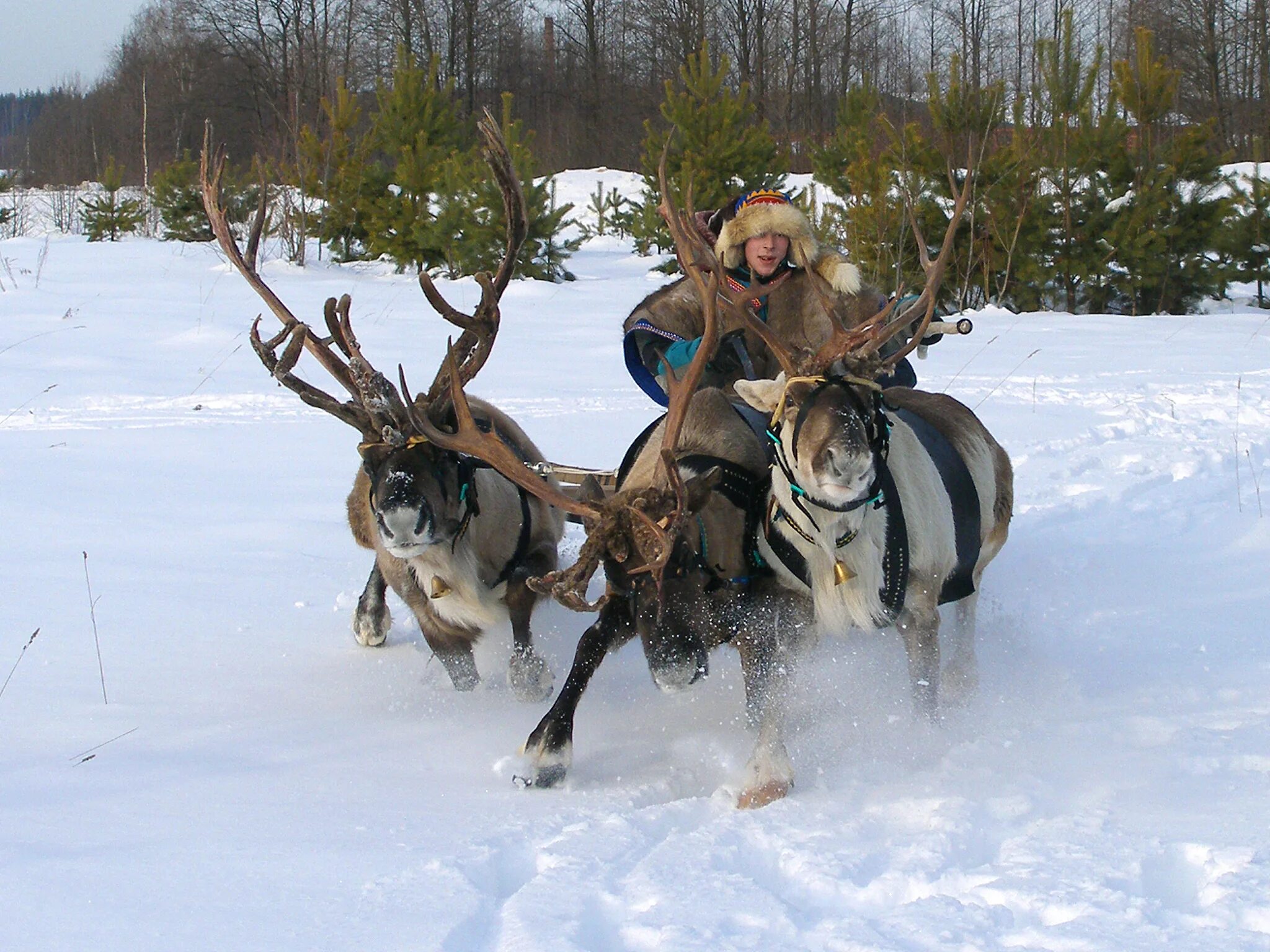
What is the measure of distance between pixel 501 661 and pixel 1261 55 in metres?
34.1

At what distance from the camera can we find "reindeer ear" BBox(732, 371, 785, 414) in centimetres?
389

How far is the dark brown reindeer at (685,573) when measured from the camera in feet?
12.0

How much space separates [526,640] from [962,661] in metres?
1.74

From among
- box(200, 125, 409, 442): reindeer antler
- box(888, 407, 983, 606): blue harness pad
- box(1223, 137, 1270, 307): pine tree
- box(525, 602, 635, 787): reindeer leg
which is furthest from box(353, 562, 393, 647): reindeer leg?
box(1223, 137, 1270, 307): pine tree

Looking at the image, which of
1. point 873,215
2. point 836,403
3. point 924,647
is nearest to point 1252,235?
point 873,215

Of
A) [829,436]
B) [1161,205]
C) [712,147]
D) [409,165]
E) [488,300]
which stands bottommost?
[829,436]

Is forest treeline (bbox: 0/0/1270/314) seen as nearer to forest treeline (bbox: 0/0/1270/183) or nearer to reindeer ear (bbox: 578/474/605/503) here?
forest treeline (bbox: 0/0/1270/183)

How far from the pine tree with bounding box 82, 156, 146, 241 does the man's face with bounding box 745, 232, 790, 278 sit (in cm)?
2037

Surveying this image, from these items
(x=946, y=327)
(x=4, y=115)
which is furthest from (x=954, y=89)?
(x=4, y=115)

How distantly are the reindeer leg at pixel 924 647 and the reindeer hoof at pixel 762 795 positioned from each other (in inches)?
32.9

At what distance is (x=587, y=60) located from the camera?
40875mm

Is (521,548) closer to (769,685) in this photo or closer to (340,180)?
Result: (769,685)

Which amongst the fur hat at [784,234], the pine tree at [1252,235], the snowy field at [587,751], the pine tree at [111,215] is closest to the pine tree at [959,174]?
the pine tree at [1252,235]

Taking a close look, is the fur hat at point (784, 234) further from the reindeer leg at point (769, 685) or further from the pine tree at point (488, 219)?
the pine tree at point (488, 219)
